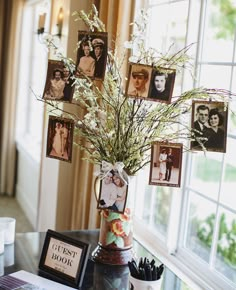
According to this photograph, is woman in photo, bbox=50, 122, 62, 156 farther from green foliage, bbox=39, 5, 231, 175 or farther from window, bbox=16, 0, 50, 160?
window, bbox=16, 0, 50, 160

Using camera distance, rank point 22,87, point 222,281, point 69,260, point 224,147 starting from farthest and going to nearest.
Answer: point 22,87 → point 222,281 → point 69,260 → point 224,147

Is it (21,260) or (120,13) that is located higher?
(120,13)

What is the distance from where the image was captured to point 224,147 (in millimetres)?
1441

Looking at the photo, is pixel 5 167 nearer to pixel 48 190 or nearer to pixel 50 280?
pixel 48 190

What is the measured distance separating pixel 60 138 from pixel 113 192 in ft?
1.00

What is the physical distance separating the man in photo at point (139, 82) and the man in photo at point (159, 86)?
25 millimetres

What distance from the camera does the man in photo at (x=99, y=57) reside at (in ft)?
5.07

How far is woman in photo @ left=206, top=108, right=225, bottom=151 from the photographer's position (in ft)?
4.74

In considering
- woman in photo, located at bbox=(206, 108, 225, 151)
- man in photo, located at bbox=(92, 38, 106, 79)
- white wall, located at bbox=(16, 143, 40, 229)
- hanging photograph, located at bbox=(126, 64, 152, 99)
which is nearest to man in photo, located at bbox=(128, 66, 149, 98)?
hanging photograph, located at bbox=(126, 64, 152, 99)

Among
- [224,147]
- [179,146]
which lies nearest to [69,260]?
[179,146]

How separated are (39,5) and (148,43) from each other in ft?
8.27

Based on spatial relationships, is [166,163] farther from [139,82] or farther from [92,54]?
[92,54]

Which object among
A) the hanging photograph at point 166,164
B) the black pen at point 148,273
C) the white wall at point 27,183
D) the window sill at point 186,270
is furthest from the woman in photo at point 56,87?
the white wall at point 27,183

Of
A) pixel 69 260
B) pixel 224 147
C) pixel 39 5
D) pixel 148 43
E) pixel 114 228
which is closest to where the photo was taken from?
pixel 224 147
